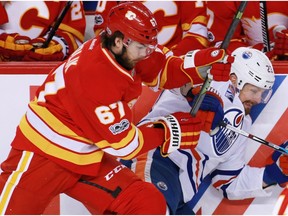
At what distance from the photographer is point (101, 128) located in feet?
8.32

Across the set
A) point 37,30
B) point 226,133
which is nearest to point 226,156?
point 226,133

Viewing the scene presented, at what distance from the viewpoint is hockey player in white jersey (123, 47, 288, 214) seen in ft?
9.46

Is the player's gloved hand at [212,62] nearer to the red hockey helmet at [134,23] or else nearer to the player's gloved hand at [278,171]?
A: the red hockey helmet at [134,23]

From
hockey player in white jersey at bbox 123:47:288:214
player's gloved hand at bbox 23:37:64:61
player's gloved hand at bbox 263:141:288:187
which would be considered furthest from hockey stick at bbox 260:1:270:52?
player's gloved hand at bbox 23:37:64:61

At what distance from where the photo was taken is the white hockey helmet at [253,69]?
2.87m

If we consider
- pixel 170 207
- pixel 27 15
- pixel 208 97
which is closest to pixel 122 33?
pixel 208 97

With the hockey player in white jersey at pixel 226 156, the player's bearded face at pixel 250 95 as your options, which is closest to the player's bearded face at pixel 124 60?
the hockey player in white jersey at pixel 226 156

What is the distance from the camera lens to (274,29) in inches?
132

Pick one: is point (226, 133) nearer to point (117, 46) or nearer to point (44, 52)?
point (117, 46)

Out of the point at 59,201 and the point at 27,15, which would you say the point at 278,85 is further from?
the point at 27,15

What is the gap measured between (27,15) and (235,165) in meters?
1.05

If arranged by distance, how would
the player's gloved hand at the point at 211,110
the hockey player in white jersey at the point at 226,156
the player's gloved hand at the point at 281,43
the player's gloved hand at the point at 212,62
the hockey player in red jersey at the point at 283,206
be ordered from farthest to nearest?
the player's gloved hand at the point at 281,43
the hockey player in white jersey at the point at 226,156
the player's gloved hand at the point at 211,110
the player's gloved hand at the point at 212,62
the hockey player in red jersey at the point at 283,206

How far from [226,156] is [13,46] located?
0.93 m

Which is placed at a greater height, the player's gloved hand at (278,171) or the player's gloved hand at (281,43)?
the player's gloved hand at (281,43)
